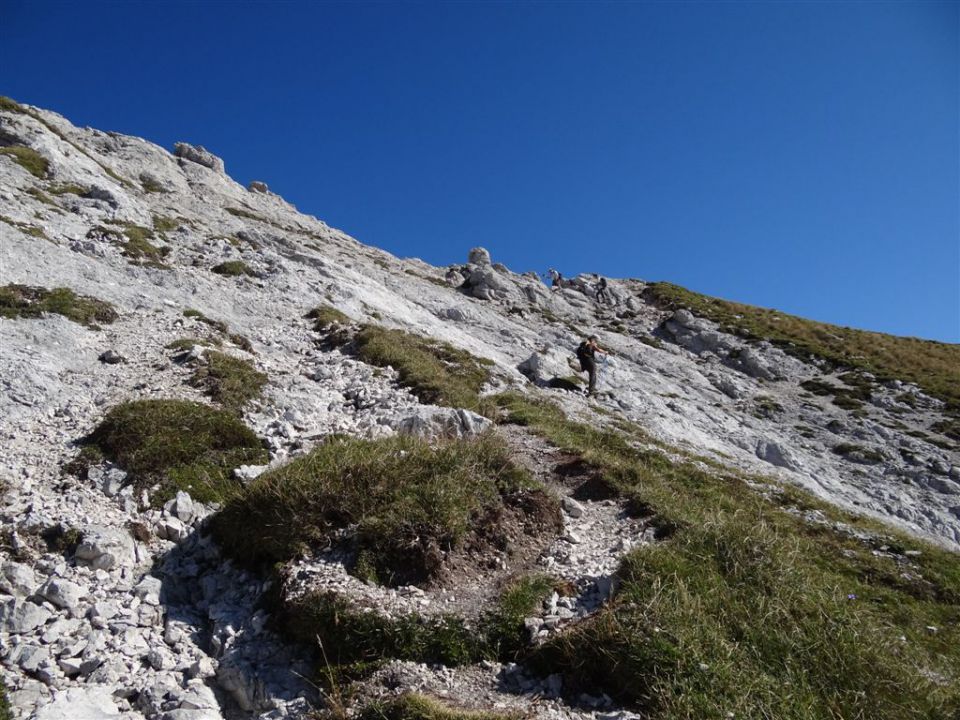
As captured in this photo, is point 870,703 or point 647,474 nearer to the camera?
point 870,703

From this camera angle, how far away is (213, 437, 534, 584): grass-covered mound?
834 centimetres

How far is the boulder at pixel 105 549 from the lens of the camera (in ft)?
28.0

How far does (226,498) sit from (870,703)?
409 inches

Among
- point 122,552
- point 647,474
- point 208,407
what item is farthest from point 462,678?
point 208,407

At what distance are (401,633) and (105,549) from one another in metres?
5.04

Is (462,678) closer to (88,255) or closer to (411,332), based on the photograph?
(411,332)

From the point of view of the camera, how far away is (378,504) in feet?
29.5

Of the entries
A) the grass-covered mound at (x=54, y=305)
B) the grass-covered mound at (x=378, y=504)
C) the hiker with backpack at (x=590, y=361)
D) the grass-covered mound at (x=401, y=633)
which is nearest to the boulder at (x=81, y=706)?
the grass-covered mound at (x=401, y=633)

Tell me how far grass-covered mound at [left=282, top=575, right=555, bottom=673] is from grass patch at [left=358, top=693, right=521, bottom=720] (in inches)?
29.5

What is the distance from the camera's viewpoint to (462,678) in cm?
683

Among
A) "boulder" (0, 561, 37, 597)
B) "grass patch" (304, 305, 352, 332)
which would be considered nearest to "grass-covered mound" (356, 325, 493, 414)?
"grass patch" (304, 305, 352, 332)

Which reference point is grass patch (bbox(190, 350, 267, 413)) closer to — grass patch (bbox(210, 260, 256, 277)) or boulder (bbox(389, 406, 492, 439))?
boulder (bbox(389, 406, 492, 439))

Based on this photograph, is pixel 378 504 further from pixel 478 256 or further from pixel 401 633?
pixel 478 256

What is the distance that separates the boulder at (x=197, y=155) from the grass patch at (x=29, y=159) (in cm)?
4186
